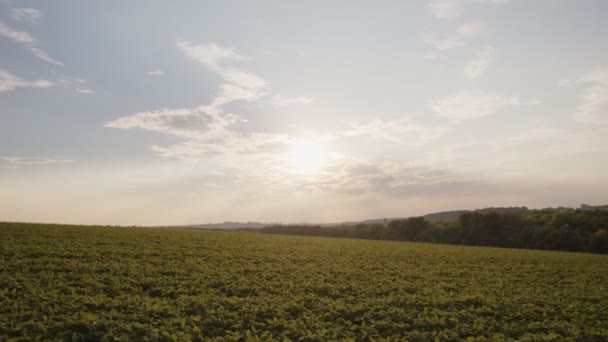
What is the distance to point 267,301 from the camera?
17.6 meters

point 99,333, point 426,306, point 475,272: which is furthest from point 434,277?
point 99,333

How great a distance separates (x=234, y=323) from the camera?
47.2 feet

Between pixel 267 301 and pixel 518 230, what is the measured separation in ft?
280

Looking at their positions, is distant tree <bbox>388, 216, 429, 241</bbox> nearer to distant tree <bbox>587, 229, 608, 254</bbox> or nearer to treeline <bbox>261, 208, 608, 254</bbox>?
treeline <bbox>261, 208, 608, 254</bbox>

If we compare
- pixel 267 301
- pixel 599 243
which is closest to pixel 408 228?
pixel 599 243

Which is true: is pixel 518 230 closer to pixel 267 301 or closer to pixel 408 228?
pixel 408 228

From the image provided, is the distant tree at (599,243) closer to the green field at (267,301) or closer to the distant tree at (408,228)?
the distant tree at (408,228)

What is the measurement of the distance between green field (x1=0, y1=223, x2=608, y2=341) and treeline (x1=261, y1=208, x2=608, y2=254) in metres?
53.7

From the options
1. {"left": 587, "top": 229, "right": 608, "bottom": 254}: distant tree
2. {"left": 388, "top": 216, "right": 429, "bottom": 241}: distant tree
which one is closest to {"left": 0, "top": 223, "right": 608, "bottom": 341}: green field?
{"left": 587, "top": 229, "right": 608, "bottom": 254}: distant tree

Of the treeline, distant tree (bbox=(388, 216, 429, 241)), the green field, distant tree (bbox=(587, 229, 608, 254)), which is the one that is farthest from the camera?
distant tree (bbox=(388, 216, 429, 241))

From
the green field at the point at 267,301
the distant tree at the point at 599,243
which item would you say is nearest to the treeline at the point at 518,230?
the distant tree at the point at 599,243

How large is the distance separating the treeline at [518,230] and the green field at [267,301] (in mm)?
53701

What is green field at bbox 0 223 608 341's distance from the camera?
13500 mm

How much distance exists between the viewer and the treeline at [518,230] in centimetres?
7612
